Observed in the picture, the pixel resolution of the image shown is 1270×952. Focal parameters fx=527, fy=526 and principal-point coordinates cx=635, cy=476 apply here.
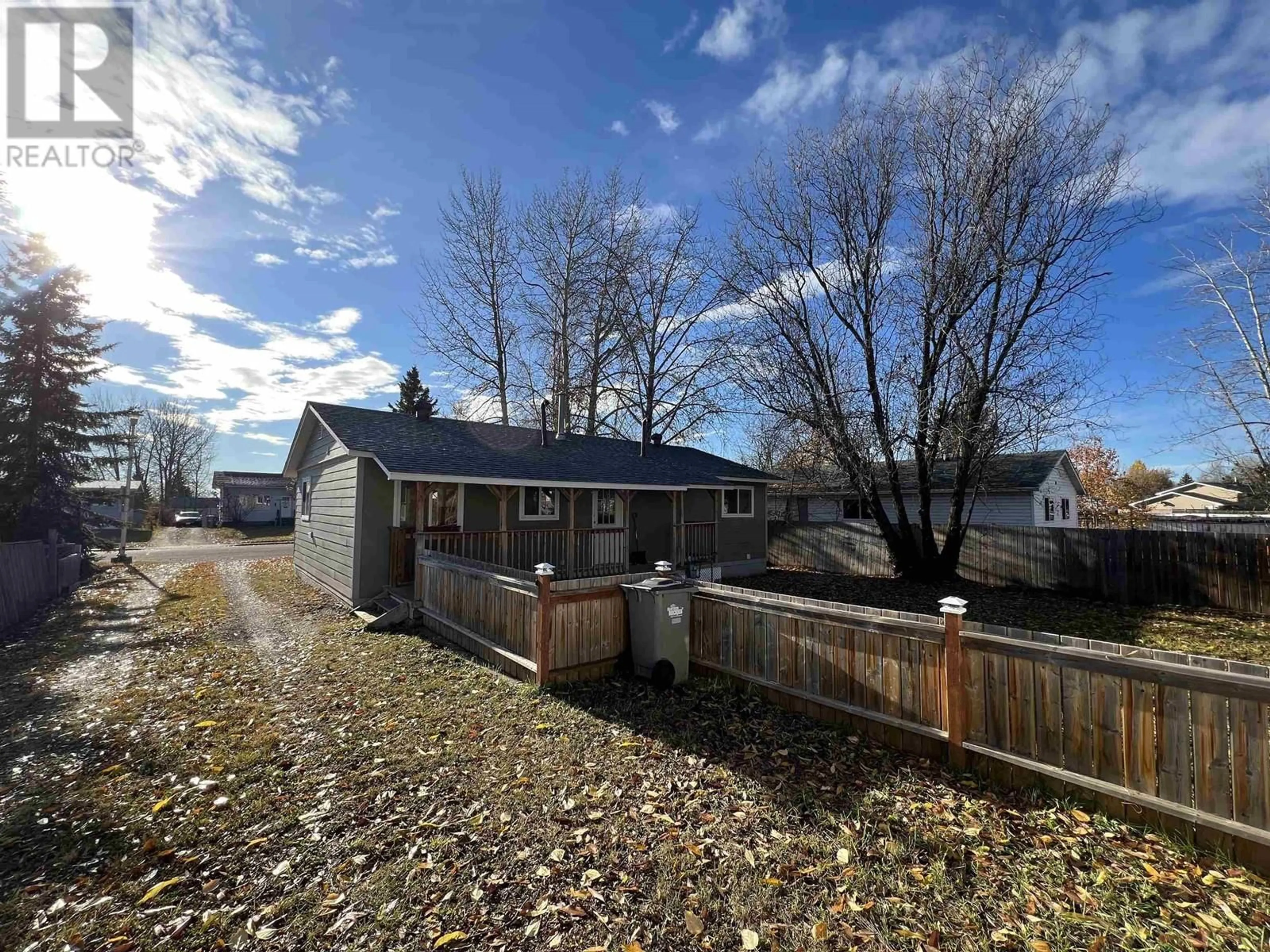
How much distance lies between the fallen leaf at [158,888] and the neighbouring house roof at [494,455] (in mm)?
7083

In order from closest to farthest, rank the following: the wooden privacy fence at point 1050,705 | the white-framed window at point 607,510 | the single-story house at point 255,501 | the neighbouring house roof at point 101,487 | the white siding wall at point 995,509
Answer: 1. the wooden privacy fence at point 1050,705
2. the white-framed window at point 607,510
3. the neighbouring house roof at point 101,487
4. the white siding wall at point 995,509
5. the single-story house at point 255,501

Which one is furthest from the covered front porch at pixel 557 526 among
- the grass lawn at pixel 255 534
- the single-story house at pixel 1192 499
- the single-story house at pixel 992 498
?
the single-story house at pixel 1192 499

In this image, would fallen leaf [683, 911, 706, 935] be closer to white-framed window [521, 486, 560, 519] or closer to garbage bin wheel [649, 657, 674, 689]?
garbage bin wheel [649, 657, 674, 689]

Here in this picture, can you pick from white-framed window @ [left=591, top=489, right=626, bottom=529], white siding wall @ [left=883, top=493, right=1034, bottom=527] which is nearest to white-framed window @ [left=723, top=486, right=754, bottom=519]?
white-framed window @ [left=591, top=489, right=626, bottom=529]

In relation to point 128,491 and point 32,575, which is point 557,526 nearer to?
point 32,575

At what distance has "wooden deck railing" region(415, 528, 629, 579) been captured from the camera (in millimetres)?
10734

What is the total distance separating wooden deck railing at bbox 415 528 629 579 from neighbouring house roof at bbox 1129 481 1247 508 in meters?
47.0

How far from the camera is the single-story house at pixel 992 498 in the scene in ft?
67.4

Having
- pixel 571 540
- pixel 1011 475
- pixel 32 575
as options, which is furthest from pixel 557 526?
pixel 1011 475

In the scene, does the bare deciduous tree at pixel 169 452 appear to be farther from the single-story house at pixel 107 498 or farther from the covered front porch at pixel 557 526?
the covered front porch at pixel 557 526

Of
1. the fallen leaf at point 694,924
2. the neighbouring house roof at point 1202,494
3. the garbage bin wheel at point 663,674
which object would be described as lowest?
the fallen leaf at point 694,924

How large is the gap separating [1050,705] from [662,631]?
3562mm

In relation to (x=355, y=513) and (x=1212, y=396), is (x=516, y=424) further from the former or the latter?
(x=1212, y=396)

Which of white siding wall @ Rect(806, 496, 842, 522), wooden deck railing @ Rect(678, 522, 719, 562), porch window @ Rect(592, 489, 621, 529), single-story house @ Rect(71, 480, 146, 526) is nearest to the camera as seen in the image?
porch window @ Rect(592, 489, 621, 529)
